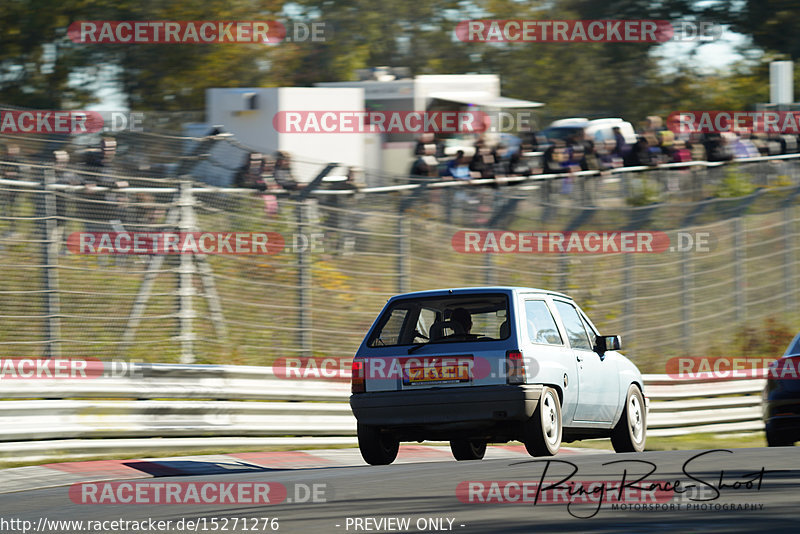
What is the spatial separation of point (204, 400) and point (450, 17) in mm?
44903

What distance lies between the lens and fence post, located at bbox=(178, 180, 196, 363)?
15.1 metres

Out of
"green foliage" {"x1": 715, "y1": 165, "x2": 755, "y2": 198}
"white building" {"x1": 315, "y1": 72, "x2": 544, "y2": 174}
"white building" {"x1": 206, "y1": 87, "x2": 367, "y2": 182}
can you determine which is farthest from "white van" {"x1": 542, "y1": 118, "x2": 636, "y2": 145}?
"white building" {"x1": 206, "y1": 87, "x2": 367, "y2": 182}

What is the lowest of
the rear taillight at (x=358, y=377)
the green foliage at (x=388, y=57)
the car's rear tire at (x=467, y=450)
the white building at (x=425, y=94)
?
the car's rear tire at (x=467, y=450)

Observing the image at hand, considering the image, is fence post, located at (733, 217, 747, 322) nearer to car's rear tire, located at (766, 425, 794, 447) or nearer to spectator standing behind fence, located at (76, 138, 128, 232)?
car's rear tire, located at (766, 425, 794, 447)

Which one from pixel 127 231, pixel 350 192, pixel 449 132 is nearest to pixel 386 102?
pixel 449 132

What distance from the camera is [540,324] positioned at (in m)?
11.1

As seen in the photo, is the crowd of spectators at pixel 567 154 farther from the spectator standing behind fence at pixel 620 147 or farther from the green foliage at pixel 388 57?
the green foliage at pixel 388 57

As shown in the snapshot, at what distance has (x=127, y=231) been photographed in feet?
48.8

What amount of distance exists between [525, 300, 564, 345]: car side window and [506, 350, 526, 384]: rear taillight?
0.31 meters

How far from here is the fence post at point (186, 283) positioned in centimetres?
1509

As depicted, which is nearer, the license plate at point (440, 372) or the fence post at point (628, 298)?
the license plate at point (440, 372)

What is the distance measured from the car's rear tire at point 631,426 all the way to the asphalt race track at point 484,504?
7.22 ft

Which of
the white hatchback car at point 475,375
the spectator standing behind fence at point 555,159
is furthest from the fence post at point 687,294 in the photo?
the white hatchback car at point 475,375

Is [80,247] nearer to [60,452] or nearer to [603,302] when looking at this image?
[60,452]
